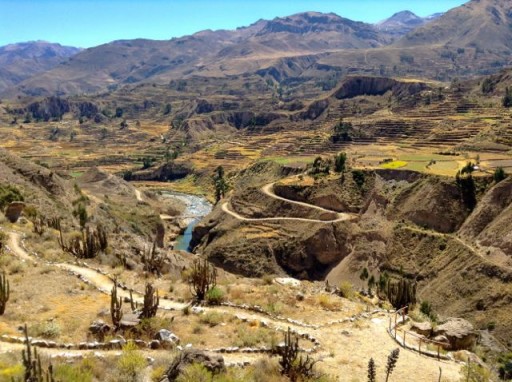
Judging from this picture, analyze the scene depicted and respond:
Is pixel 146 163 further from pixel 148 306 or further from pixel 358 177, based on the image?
pixel 148 306

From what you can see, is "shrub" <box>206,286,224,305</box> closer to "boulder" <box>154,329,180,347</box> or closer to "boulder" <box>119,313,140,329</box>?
"boulder" <box>119,313,140,329</box>

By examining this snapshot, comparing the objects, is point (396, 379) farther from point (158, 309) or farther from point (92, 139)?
point (92, 139)

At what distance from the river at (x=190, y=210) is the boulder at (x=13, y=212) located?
38.6 metres

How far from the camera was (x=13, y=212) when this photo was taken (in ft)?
129

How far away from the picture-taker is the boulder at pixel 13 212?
128 ft

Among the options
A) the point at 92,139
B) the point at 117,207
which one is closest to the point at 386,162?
the point at 117,207

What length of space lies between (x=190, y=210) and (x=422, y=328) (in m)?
83.9

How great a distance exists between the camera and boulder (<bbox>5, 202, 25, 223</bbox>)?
1540 inches

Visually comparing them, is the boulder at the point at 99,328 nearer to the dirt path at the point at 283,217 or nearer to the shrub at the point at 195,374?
the shrub at the point at 195,374

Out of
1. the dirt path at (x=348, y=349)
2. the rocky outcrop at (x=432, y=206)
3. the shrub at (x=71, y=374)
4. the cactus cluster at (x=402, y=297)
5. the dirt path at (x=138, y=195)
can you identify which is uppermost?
the shrub at (x=71, y=374)

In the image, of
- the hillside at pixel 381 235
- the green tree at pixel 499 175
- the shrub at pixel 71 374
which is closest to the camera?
the shrub at pixel 71 374

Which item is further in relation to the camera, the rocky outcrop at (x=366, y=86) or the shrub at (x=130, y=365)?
the rocky outcrop at (x=366, y=86)

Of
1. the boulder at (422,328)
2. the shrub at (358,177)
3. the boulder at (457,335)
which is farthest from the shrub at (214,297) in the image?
the shrub at (358,177)

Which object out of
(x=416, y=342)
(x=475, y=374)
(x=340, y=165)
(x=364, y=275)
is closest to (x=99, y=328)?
(x=416, y=342)
